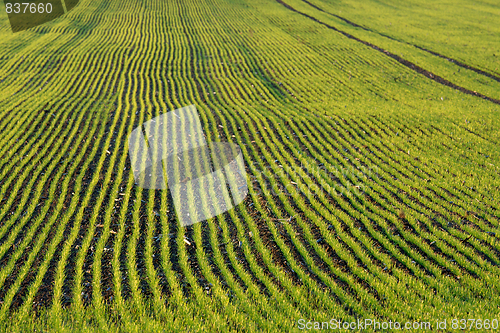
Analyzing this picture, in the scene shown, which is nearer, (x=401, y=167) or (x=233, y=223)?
(x=233, y=223)

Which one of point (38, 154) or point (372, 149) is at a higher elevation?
point (38, 154)

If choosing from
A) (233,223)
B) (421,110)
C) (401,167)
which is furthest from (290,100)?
(233,223)

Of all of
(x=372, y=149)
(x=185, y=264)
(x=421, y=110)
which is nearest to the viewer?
(x=185, y=264)

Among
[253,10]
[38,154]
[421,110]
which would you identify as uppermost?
[253,10]

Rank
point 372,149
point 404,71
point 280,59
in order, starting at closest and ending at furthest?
point 372,149, point 404,71, point 280,59

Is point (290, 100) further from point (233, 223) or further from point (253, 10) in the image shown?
point (253, 10)

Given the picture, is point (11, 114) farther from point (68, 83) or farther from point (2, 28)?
point (2, 28)
